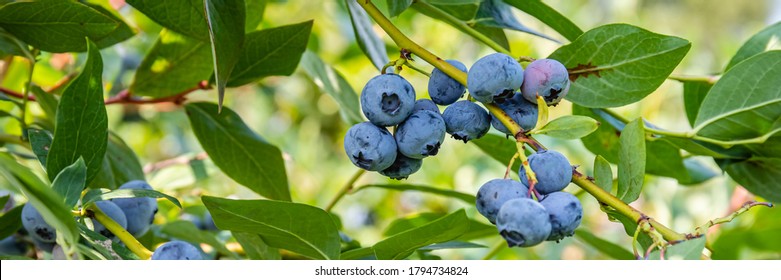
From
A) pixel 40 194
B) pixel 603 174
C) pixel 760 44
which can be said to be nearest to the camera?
pixel 40 194

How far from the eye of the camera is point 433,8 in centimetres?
89

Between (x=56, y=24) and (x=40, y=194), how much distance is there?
1.20 ft

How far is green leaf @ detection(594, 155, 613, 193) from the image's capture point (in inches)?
25.2

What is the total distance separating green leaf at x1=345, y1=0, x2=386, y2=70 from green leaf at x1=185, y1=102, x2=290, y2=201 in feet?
0.70

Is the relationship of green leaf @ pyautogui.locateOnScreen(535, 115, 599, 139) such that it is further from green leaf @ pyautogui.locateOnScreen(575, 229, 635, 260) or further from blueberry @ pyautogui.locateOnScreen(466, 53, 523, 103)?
green leaf @ pyautogui.locateOnScreen(575, 229, 635, 260)

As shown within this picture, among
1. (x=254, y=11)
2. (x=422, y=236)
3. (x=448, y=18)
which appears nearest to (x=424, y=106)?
(x=422, y=236)

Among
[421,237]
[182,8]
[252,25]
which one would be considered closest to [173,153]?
[252,25]

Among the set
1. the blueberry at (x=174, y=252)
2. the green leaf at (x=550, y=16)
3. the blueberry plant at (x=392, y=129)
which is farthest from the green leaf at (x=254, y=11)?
the blueberry at (x=174, y=252)

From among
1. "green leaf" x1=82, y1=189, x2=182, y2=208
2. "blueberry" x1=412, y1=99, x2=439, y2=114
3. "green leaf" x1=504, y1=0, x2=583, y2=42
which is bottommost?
"green leaf" x1=82, y1=189, x2=182, y2=208

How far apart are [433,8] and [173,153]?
1840 millimetres

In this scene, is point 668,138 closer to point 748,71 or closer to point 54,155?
point 748,71

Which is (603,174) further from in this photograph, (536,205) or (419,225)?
(419,225)

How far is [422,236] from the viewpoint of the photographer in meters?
0.71

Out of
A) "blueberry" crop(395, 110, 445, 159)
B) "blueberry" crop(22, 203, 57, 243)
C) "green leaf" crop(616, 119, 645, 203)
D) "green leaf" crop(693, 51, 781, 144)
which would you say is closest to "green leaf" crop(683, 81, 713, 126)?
"green leaf" crop(693, 51, 781, 144)
